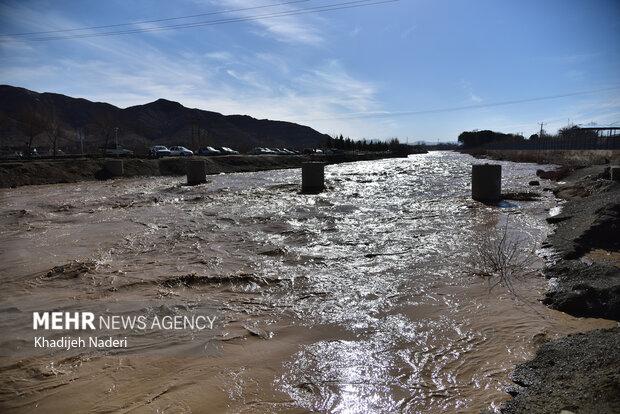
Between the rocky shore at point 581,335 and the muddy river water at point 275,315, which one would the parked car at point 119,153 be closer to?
the muddy river water at point 275,315

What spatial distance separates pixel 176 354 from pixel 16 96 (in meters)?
173

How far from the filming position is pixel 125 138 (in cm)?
12438

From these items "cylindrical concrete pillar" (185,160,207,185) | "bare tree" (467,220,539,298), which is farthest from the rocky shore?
"cylindrical concrete pillar" (185,160,207,185)

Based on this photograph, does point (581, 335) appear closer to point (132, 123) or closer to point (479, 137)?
point (132, 123)

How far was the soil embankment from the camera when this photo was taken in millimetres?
29094

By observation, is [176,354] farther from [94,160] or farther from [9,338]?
[94,160]

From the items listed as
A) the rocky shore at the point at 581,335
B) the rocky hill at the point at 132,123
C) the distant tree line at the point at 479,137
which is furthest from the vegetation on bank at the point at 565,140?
the rocky hill at the point at 132,123

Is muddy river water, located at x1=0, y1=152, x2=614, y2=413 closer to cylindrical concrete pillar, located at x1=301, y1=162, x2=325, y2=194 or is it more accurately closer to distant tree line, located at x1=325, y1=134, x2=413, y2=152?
cylindrical concrete pillar, located at x1=301, y1=162, x2=325, y2=194

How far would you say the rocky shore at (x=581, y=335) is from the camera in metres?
3.62

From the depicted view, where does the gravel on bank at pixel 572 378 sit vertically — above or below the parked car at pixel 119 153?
below

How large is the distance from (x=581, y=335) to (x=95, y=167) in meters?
36.2

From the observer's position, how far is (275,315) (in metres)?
6.52

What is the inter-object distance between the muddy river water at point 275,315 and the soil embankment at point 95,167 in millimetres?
17447

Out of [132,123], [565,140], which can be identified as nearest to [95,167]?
[565,140]
